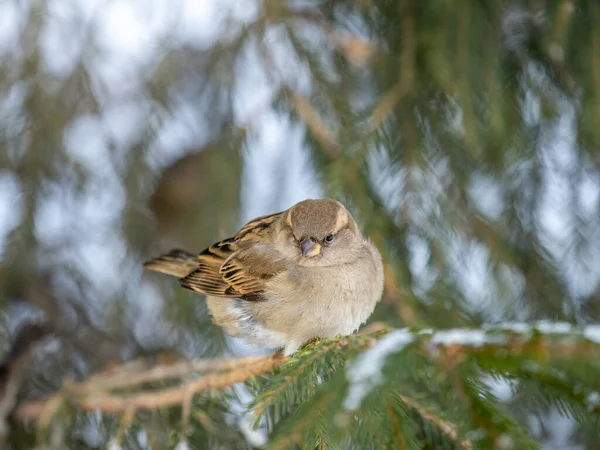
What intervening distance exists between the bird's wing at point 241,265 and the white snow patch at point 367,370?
3.37ft

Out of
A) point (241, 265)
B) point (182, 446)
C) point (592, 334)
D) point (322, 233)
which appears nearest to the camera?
point (592, 334)

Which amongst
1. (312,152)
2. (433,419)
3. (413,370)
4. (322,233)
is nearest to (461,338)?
(413,370)

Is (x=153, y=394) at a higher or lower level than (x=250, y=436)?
higher

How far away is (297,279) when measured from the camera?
6.12 feet

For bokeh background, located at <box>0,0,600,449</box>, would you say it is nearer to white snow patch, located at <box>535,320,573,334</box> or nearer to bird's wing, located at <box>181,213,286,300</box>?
bird's wing, located at <box>181,213,286,300</box>

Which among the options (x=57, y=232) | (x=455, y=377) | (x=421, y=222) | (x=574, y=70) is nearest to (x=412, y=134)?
(x=421, y=222)

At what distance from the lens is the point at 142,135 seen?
2648 mm

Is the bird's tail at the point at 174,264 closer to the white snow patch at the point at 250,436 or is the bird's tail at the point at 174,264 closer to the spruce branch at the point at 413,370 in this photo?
the white snow patch at the point at 250,436

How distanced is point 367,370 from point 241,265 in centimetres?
121

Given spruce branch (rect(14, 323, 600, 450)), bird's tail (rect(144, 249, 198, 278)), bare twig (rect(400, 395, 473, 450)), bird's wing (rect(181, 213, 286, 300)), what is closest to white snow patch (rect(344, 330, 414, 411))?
spruce branch (rect(14, 323, 600, 450))

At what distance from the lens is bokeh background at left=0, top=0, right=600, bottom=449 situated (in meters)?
2.02

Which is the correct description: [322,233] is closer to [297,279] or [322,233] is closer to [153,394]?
[297,279]

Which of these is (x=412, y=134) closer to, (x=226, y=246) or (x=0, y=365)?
(x=226, y=246)

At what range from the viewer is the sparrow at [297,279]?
1.78 m
